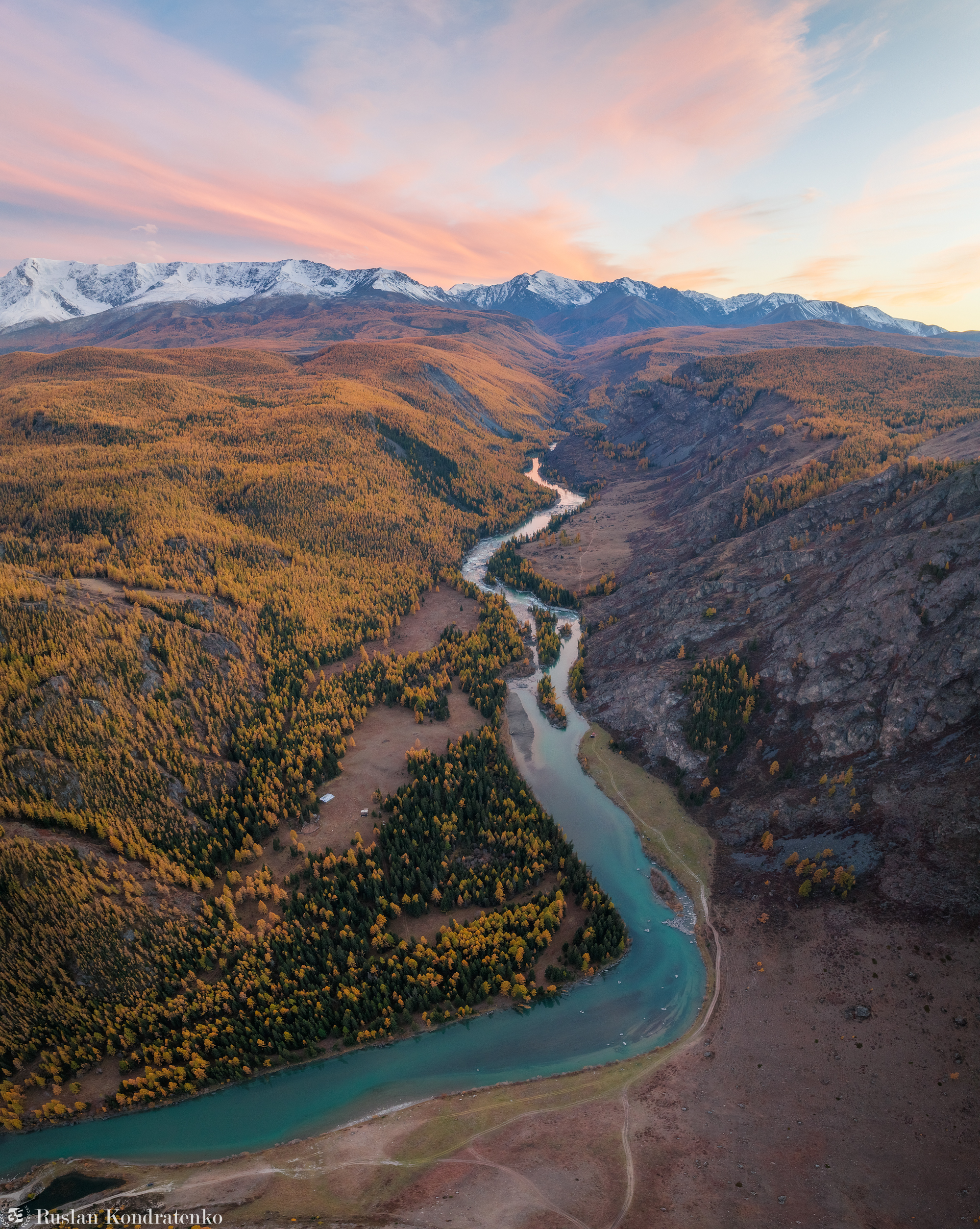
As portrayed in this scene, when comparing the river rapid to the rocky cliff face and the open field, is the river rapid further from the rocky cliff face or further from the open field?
the rocky cliff face

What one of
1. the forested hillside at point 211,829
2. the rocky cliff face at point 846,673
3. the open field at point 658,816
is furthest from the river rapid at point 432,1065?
the rocky cliff face at point 846,673

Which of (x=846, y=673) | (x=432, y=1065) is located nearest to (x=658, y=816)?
(x=846, y=673)

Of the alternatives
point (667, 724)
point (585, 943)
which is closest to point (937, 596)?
point (667, 724)

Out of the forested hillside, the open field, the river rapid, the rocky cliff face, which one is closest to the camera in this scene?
the river rapid

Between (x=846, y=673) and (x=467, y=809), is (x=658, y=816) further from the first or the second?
(x=846, y=673)

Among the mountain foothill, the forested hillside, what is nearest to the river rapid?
the mountain foothill

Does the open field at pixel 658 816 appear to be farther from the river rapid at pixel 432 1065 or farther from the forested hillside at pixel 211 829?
the forested hillside at pixel 211 829
